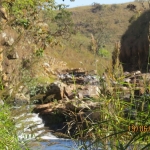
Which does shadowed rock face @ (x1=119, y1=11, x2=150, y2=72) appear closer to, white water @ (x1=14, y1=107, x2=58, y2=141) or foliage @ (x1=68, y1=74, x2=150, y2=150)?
white water @ (x1=14, y1=107, x2=58, y2=141)

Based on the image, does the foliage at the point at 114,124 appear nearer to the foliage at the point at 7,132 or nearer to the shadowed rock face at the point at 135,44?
the foliage at the point at 7,132

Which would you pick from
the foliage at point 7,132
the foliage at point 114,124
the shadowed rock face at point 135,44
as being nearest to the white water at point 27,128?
the foliage at point 7,132

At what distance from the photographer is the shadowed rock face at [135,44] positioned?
3646 cm

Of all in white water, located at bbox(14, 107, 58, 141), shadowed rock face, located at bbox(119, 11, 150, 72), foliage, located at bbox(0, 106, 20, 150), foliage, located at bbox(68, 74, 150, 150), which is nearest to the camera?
foliage, located at bbox(68, 74, 150, 150)

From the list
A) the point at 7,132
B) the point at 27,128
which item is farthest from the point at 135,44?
the point at 7,132

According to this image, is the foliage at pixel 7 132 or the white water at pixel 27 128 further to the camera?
the white water at pixel 27 128

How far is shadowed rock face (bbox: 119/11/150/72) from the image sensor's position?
3646cm

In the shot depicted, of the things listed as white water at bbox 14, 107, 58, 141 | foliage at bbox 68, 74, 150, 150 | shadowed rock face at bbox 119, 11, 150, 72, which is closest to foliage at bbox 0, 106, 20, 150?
white water at bbox 14, 107, 58, 141

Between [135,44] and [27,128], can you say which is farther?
[135,44]

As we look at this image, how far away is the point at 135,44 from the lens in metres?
38.3

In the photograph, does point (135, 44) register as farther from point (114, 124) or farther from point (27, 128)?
point (114, 124)

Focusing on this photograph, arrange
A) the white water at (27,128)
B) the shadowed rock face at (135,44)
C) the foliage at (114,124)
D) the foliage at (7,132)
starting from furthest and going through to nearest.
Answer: the shadowed rock face at (135,44), the white water at (27,128), the foliage at (7,132), the foliage at (114,124)

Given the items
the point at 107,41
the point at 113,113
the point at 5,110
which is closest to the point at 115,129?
the point at 113,113

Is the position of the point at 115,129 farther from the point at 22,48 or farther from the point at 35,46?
the point at 22,48
